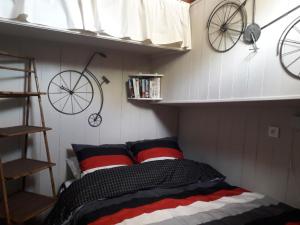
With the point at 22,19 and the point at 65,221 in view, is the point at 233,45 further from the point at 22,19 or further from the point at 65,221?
the point at 65,221

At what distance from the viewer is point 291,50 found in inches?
52.2

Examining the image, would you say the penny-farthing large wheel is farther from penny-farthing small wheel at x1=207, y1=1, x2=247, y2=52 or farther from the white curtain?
penny-farthing small wheel at x1=207, y1=1, x2=247, y2=52

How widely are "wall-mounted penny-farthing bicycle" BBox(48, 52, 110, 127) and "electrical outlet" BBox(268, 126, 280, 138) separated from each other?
157 cm

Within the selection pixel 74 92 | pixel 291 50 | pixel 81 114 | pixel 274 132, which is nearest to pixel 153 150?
pixel 81 114

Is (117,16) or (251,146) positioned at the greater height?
(117,16)

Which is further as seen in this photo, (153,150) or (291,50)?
(153,150)

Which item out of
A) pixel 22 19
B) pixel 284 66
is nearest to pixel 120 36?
pixel 22 19

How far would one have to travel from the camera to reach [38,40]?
1.99 meters

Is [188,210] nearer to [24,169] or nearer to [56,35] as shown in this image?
[24,169]

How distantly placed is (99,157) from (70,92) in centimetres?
69

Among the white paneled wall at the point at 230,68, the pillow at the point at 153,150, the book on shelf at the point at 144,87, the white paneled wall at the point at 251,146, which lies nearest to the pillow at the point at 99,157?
the pillow at the point at 153,150

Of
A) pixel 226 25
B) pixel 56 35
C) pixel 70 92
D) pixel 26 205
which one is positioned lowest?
pixel 26 205

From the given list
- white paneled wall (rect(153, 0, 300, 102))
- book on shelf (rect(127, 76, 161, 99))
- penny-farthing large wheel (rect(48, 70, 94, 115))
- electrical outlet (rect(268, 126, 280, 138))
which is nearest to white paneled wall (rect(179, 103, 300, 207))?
electrical outlet (rect(268, 126, 280, 138))

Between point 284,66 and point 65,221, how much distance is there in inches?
66.8
